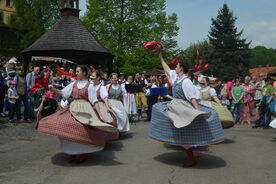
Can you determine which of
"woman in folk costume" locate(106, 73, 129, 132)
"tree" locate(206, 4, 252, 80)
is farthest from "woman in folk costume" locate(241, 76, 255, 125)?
"tree" locate(206, 4, 252, 80)

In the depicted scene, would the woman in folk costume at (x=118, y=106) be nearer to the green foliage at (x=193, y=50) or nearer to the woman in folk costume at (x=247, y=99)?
the woman in folk costume at (x=247, y=99)

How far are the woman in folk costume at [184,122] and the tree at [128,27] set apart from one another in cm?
2406

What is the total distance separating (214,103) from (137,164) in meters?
3.40

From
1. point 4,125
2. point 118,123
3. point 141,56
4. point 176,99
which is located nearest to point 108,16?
point 141,56

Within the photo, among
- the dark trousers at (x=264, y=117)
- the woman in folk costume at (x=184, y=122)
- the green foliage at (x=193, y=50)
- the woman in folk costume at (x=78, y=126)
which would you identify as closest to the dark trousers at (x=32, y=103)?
the woman in folk costume at (x=78, y=126)

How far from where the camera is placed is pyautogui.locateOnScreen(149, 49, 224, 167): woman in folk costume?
563 cm

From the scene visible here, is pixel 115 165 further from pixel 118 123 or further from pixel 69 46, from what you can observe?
pixel 69 46

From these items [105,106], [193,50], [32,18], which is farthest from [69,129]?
[193,50]

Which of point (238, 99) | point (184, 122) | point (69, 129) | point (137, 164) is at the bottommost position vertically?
point (137, 164)

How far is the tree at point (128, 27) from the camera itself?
3042cm

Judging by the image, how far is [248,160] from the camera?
644cm

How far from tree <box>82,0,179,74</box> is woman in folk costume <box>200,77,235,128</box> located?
70.2 ft

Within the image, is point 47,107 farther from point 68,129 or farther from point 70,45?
point 70,45

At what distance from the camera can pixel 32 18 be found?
41.8 meters
